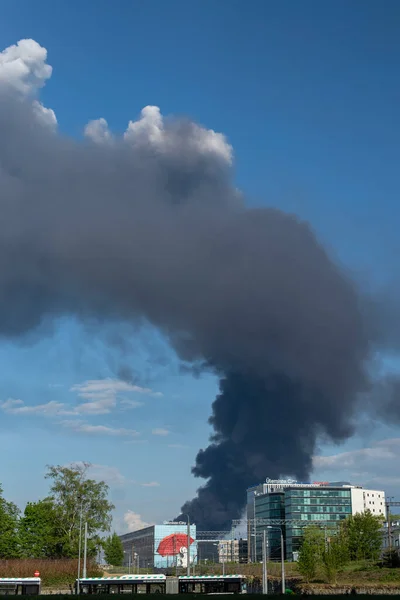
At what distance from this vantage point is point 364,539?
525 feet

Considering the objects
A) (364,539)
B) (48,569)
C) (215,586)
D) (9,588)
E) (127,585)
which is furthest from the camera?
(364,539)

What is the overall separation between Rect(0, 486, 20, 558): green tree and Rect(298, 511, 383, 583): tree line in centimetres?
4890

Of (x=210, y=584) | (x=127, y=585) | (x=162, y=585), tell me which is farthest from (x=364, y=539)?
(x=127, y=585)

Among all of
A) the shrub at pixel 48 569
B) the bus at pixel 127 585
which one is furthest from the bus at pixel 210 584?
the shrub at pixel 48 569

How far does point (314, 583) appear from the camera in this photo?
11219 centimetres

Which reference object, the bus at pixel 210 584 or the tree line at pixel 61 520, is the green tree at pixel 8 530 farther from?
the bus at pixel 210 584

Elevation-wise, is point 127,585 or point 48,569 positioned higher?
point 127,585

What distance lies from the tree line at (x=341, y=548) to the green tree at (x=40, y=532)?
43434 millimetres

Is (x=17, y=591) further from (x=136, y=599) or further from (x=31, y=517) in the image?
(x=31, y=517)

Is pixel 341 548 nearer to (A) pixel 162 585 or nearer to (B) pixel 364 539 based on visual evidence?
(B) pixel 364 539

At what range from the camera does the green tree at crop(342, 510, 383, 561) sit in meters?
157

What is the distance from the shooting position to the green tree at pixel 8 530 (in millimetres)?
128000

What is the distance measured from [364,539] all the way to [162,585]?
101 metres

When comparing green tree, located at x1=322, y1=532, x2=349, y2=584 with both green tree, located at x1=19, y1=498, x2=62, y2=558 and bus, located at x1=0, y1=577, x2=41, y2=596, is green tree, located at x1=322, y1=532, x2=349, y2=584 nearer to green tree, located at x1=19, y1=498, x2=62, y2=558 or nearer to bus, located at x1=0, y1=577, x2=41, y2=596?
green tree, located at x1=19, y1=498, x2=62, y2=558
